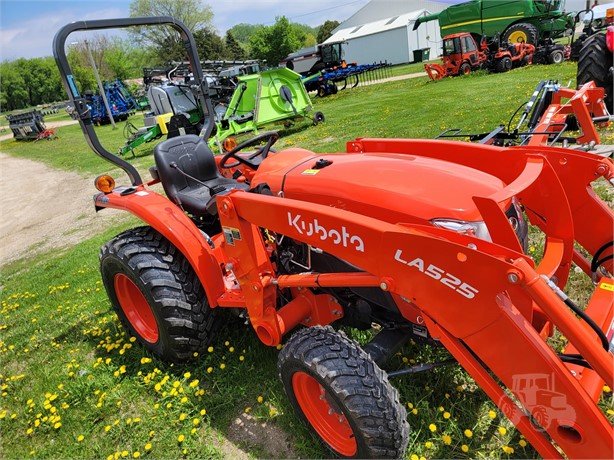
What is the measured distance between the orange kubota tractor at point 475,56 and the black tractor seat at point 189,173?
1691cm

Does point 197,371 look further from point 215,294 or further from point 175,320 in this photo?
point 215,294

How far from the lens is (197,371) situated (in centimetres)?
295

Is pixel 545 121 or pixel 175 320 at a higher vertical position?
pixel 545 121

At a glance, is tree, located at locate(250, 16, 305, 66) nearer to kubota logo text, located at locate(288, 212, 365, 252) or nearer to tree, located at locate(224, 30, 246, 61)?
tree, located at locate(224, 30, 246, 61)

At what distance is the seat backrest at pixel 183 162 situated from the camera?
312 centimetres

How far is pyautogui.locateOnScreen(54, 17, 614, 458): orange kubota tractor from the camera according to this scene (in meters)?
1.47

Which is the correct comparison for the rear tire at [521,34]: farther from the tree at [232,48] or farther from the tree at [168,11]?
the tree at [232,48]

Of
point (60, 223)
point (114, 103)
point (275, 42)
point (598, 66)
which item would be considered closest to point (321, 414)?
point (598, 66)

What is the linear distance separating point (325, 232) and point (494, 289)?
70 cm

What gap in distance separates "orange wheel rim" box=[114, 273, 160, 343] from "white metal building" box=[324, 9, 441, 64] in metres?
39.7

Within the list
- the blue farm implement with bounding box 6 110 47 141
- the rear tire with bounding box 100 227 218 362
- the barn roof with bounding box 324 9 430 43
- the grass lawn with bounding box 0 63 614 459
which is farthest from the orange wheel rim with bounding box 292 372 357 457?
the barn roof with bounding box 324 9 430 43

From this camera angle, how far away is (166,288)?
8.86ft

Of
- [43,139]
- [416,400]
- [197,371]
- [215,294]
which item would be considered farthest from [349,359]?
[43,139]

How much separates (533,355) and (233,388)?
1871mm
